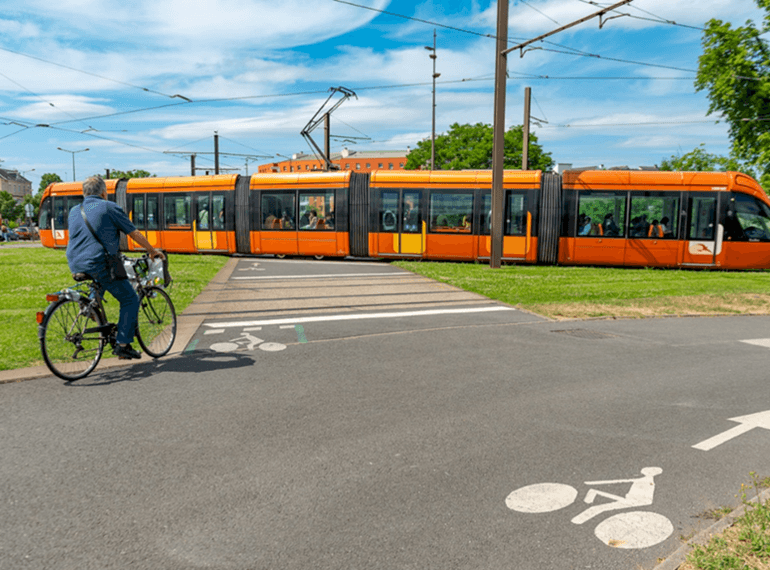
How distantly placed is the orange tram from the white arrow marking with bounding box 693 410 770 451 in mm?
14398

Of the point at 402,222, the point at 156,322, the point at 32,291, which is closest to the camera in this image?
the point at 156,322

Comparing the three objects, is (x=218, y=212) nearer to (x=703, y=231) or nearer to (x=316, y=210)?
(x=316, y=210)

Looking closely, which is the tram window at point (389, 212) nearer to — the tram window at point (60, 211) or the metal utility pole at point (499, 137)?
the metal utility pole at point (499, 137)

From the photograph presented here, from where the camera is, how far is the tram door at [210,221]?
22156mm

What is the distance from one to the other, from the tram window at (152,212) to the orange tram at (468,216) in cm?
5

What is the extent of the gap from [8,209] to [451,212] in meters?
106

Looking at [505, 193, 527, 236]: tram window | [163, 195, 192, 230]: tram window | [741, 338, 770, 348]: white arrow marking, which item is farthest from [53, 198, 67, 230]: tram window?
[741, 338, 770, 348]: white arrow marking

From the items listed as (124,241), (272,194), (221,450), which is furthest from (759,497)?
(124,241)

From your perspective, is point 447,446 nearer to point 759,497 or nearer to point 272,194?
point 759,497

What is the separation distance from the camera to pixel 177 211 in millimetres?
22797

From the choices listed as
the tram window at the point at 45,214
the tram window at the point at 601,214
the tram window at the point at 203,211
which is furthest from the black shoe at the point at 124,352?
the tram window at the point at 45,214

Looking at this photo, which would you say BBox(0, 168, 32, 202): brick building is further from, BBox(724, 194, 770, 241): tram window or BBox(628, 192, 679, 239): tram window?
BBox(724, 194, 770, 241): tram window

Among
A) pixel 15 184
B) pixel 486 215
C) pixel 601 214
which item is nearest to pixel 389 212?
pixel 486 215

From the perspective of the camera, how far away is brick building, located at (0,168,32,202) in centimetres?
14250
